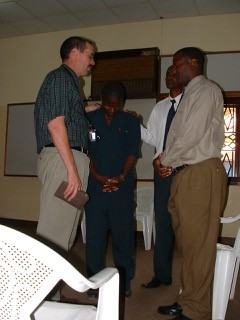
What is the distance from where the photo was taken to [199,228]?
→ 1.71m

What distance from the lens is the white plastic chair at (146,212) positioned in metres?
3.77

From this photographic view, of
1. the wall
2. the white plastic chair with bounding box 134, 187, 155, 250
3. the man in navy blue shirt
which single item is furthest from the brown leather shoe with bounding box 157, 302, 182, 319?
the wall

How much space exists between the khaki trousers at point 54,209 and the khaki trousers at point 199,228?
572mm

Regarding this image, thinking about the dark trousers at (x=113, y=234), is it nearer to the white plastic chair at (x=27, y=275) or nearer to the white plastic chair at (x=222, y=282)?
the white plastic chair at (x=222, y=282)

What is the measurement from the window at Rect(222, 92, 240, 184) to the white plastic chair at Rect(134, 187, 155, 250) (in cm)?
104

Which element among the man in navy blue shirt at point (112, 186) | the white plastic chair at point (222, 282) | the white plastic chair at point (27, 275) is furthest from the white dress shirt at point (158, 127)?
the white plastic chair at point (27, 275)

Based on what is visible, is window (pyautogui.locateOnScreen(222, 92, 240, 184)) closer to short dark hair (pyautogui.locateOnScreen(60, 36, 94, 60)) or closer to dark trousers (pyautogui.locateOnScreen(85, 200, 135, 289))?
dark trousers (pyautogui.locateOnScreen(85, 200, 135, 289))

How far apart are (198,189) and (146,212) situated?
7.16ft

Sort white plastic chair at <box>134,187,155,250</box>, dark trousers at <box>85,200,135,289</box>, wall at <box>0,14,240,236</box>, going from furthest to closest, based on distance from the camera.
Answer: wall at <box>0,14,240,236</box> → white plastic chair at <box>134,187,155,250</box> → dark trousers at <box>85,200,135,289</box>

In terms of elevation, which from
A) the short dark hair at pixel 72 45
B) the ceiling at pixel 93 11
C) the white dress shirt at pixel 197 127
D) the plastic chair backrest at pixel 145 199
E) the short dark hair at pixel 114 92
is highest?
the ceiling at pixel 93 11

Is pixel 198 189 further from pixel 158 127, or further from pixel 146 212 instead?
pixel 146 212

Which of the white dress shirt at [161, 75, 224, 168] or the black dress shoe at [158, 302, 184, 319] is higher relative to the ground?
the white dress shirt at [161, 75, 224, 168]

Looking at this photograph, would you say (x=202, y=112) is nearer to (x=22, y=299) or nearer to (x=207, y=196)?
(x=207, y=196)

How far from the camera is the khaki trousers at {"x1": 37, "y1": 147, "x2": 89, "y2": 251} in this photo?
1647 millimetres
